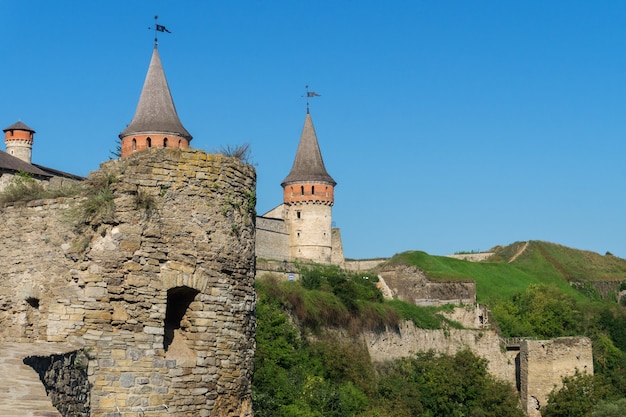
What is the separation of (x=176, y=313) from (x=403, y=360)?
39999mm

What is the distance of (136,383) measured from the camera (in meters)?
10.3

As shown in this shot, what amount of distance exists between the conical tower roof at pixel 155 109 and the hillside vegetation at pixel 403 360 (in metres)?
14.8

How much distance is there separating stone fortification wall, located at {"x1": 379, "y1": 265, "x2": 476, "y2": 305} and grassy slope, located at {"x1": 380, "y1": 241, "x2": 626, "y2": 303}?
25.1 inches

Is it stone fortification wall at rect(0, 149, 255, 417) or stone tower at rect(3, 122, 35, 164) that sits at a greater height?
stone tower at rect(3, 122, 35, 164)

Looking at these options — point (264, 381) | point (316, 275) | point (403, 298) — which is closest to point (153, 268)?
point (264, 381)

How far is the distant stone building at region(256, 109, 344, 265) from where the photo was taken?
73.4m

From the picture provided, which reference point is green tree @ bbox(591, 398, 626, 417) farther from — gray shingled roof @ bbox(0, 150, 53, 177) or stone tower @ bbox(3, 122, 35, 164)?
stone tower @ bbox(3, 122, 35, 164)

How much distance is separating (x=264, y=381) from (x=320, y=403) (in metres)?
2.29

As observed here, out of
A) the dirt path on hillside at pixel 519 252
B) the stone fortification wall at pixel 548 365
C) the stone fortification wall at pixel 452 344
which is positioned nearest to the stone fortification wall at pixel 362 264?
the dirt path on hillside at pixel 519 252

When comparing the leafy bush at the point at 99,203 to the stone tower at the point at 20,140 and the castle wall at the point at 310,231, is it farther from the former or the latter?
the castle wall at the point at 310,231

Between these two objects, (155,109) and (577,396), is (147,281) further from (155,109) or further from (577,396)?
(155,109)

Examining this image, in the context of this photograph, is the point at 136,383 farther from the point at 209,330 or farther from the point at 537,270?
the point at 537,270

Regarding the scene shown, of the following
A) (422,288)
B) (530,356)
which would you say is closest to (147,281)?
(530,356)

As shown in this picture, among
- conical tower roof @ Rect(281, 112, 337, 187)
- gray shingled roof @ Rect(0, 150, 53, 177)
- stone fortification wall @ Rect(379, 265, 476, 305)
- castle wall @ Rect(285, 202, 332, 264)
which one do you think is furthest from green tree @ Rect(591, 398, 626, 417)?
conical tower roof @ Rect(281, 112, 337, 187)
